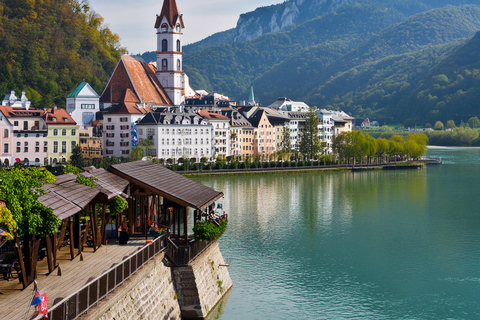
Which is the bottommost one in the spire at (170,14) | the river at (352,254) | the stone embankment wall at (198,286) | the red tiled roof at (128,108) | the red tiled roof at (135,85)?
the river at (352,254)

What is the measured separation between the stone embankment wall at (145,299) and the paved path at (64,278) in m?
1.03

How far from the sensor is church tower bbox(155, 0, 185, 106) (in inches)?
4840

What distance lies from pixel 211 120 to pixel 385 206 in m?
57.7

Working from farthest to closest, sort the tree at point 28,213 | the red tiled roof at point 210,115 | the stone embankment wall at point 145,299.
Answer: the red tiled roof at point 210,115 → the tree at point 28,213 → the stone embankment wall at point 145,299

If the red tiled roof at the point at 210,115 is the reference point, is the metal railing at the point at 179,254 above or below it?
below

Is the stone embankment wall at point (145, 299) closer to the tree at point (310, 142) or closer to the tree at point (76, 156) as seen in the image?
the tree at point (76, 156)

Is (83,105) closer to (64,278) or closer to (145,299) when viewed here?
(64,278)

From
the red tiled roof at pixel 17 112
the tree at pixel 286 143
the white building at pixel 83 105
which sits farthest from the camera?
the tree at pixel 286 143

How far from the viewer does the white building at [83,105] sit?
112875mm

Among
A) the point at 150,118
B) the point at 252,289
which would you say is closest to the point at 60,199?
the point at 252,289

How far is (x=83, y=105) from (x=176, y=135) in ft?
61.7

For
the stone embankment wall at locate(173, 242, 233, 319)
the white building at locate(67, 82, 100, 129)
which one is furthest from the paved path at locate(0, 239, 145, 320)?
the white building at locate(67, 82, 100, 129)

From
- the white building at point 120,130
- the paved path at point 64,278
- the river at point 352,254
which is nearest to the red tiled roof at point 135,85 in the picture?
the white building at point 120,130

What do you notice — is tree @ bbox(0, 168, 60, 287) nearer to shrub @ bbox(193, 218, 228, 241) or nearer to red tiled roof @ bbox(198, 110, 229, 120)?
shrub @ bbox(193, 218, 228, 241)
